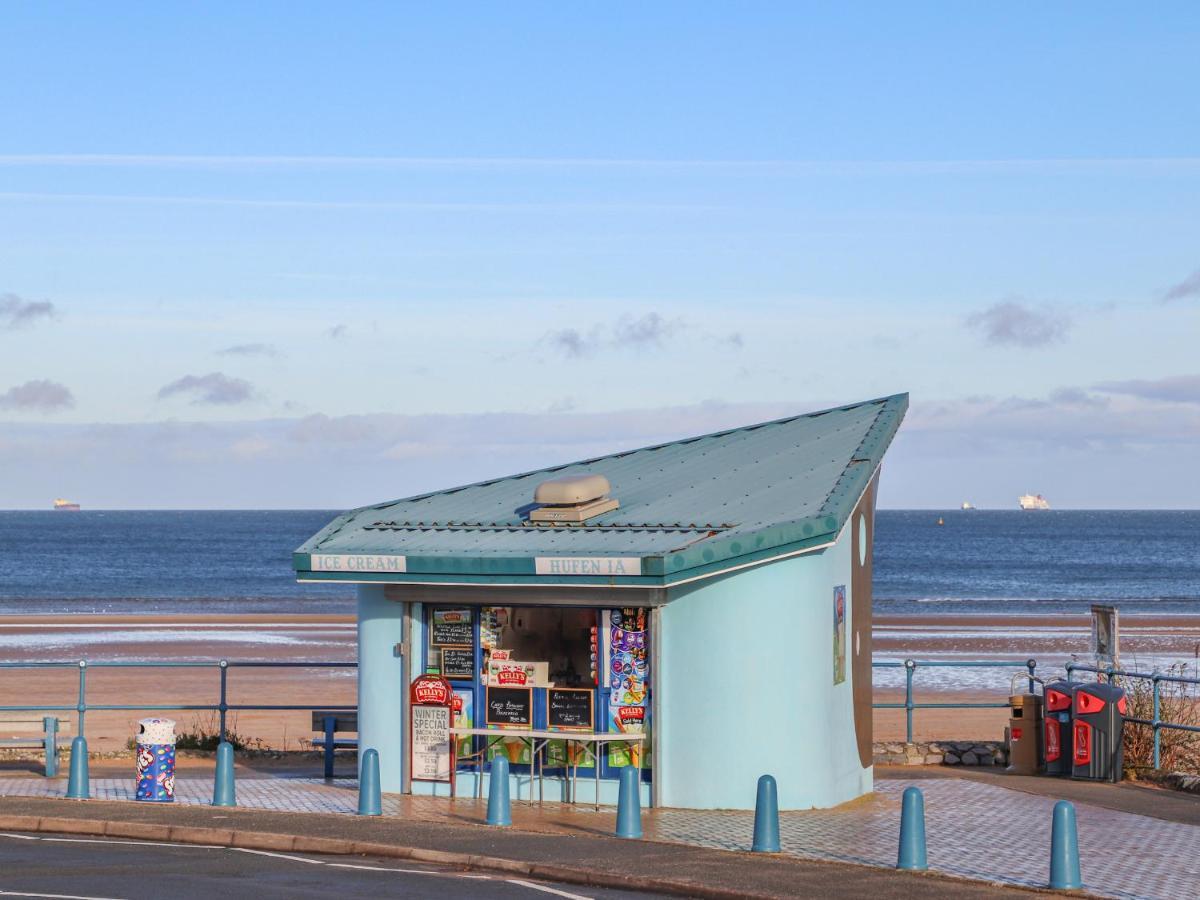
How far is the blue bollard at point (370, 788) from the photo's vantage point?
583 inches

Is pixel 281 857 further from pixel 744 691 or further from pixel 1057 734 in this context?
pixel 1057 734

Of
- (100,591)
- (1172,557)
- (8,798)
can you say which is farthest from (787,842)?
(1172,557)

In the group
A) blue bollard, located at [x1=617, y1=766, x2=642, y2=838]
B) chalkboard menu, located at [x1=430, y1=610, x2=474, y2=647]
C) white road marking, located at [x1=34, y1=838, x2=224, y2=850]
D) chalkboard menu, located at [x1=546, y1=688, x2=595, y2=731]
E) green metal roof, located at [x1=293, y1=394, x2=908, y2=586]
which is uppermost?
green metal roof, located at [x1=293, y1=394, x2=908, y2=586]

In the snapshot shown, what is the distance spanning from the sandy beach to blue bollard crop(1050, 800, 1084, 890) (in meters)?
9.28

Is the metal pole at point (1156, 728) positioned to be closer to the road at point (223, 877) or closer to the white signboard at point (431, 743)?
the white signboard at point (431, 743)

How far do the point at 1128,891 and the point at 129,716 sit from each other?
20293mm

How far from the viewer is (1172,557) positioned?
11688 centimetres

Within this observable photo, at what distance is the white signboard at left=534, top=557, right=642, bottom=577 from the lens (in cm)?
1478

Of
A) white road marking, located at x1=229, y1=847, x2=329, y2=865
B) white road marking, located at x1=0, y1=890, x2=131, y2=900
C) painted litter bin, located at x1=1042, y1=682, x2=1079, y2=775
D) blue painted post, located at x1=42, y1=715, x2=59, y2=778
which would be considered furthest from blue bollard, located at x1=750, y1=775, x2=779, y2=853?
blue painted post, located at x1=42, y1=715, x2=59, y2=778

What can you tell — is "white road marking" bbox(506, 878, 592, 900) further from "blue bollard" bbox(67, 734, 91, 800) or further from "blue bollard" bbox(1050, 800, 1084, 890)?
"blue bollard" bbox(67, 734, 91, 800)

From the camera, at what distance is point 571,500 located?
16.5m

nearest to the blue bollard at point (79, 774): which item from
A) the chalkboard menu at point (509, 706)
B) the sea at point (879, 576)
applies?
the chalkboard menu at point (509, 706)

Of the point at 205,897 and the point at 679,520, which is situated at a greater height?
the point at 679,520

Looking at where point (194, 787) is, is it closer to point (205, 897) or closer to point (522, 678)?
point (522, 678)
